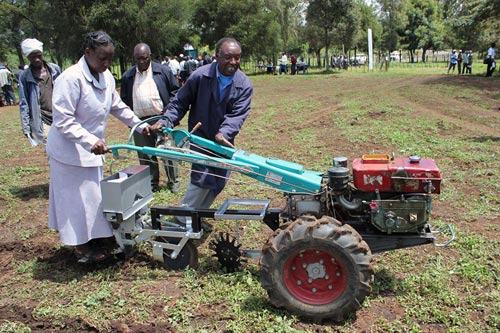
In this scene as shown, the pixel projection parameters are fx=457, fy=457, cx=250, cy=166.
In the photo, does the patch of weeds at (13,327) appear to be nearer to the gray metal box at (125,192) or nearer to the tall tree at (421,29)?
the gray metal box at (125,192)

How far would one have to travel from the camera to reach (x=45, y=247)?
15.7 feet

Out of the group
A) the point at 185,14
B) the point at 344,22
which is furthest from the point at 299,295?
the point at 344,22

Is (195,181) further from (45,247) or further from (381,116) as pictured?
(381,116)

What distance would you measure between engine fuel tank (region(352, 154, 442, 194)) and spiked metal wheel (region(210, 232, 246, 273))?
119 cm

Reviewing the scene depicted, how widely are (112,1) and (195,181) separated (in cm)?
2724

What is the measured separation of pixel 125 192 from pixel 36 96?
115 inches

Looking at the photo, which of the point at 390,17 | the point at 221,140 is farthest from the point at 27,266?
the point at 390,17

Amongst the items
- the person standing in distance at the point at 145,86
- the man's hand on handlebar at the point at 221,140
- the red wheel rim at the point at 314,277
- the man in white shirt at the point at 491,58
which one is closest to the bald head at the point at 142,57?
the person standing in distance at the point at 145,86

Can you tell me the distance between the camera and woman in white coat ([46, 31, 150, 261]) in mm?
3695

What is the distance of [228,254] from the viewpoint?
13.1 ft

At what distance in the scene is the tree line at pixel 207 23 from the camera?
28.2 meters

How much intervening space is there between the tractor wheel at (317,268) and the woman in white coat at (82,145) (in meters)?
1.64

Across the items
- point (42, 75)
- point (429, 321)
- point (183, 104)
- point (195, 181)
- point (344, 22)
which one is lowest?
point (429, 321)

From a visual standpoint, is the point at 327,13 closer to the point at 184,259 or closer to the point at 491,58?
the point at 491,58
